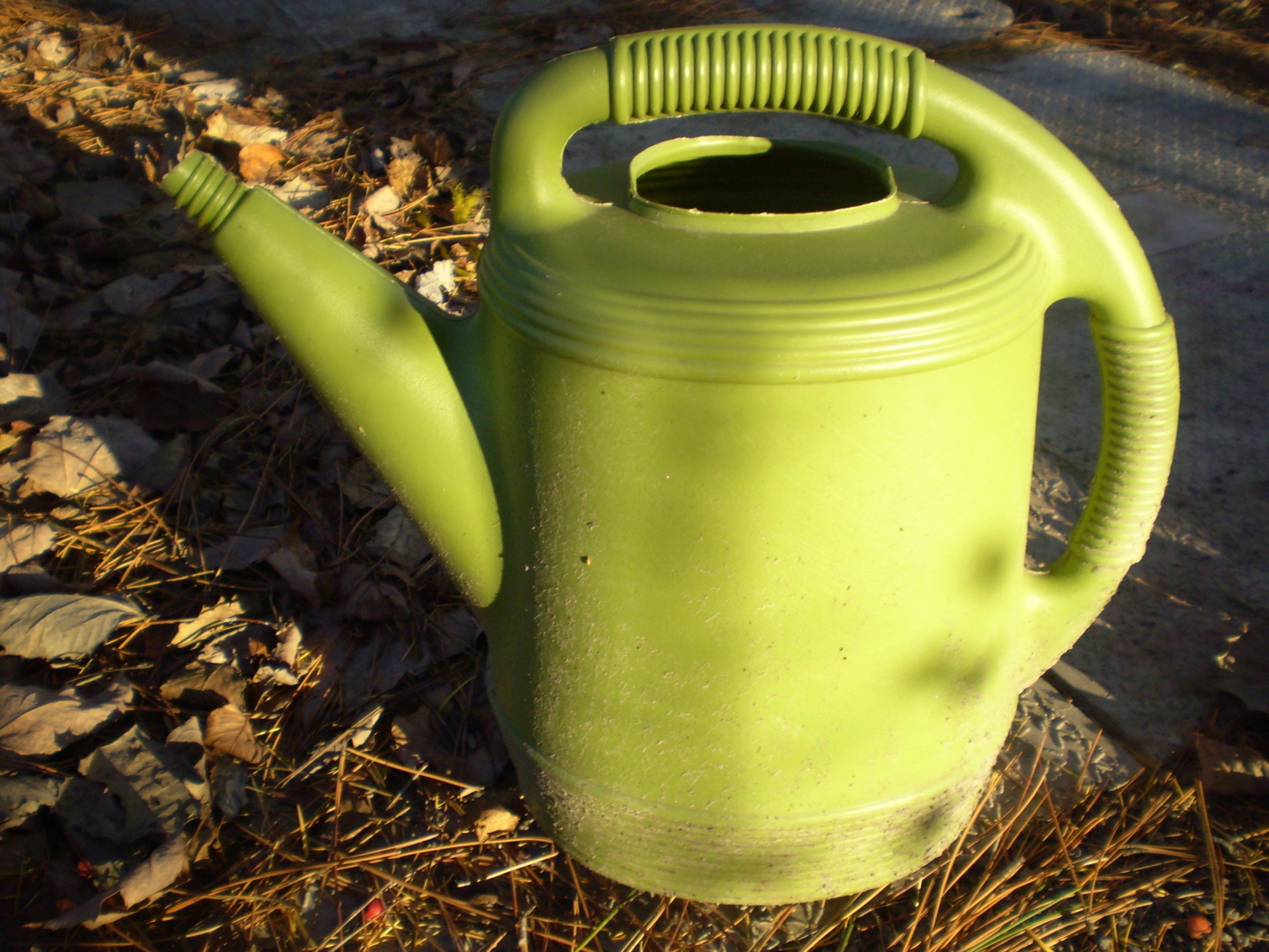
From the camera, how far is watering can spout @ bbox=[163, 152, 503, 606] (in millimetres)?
952

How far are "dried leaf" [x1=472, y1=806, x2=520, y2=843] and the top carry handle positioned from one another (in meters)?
0.81

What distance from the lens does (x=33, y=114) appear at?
121 inches

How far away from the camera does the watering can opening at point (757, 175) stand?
108 cm

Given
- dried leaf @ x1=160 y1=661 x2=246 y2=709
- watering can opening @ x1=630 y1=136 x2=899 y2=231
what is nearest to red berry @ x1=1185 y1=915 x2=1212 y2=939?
watering can opening @ x1=630 y1=136 x2=899 y2=231

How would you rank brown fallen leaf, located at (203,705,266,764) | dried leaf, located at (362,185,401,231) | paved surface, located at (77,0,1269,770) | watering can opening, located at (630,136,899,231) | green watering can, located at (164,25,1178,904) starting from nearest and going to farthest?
green watering can, located at (164,25,1178,904) → watering can opening, located at (630,136,899,231) → brown fallen leaf, located at (203,705,266,764) → paved surface, located at (77,0,1269,770) → dried leaf, located at (362,185,401,231)

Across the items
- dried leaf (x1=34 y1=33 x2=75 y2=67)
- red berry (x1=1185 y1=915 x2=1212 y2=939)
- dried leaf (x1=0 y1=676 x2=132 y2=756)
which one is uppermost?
dried leaf (x1=34 y1=33 x2=75 y2=67)

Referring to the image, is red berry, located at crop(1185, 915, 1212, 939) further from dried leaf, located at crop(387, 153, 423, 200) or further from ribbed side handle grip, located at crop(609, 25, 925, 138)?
dried leaf, located at crop(387, 153, 423, 200)

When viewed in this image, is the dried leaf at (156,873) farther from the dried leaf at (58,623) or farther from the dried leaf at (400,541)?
the dried leaf at (400,541)

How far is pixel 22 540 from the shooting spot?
166 cm

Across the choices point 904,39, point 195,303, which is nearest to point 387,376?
point 195,303

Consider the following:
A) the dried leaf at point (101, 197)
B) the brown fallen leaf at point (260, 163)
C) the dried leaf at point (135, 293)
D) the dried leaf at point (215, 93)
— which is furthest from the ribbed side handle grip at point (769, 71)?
the dried leaf at point (215, 93)

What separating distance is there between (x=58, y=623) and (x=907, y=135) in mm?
1451

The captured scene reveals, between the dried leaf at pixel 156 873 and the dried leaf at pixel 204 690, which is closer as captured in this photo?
the dried leaf at pixel 156 873

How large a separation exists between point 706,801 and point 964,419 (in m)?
0.48
